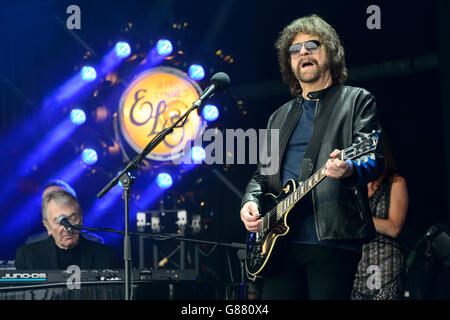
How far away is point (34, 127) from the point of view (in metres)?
7.12

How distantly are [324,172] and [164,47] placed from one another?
3432 millimetres

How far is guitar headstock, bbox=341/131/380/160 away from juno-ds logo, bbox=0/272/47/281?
183 centimetres

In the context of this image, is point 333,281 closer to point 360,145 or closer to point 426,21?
point 360,145

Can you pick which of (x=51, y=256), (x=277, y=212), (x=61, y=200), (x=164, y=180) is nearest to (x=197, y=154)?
(x=164, y=180)

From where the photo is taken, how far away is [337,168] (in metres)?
2.74

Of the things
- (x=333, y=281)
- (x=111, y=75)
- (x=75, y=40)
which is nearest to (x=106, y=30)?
(x=75, y=40)

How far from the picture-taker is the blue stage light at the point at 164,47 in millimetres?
5961

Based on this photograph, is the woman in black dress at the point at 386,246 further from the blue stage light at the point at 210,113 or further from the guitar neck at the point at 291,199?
the blue stage light at the point at 210,113

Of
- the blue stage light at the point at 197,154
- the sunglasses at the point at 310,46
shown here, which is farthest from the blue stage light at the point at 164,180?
the sunglasses at the point at 310,46

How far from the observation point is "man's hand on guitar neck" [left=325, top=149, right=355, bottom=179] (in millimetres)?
2727

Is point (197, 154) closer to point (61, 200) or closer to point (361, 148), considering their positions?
point (61, 200)

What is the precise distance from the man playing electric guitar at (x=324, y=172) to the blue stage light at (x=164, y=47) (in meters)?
2.67

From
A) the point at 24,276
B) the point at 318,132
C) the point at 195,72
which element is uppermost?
the point at 195,72

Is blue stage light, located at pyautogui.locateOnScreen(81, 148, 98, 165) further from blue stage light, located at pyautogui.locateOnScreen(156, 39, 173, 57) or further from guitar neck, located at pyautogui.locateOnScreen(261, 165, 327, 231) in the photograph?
guitar neck, located at pyautogui.locateOnScreen(261, 165, 327, 231)
